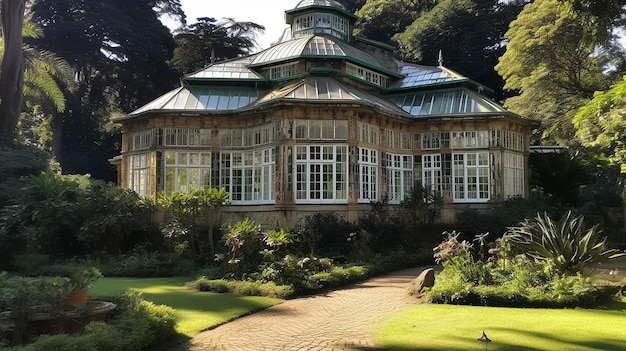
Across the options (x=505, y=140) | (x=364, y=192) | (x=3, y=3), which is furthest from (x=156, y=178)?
(x=505, y=140)

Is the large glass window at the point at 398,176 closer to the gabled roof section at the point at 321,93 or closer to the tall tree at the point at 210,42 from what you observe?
the gabled roof section at the point at 321,93

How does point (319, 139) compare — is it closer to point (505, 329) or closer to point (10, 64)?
point (505, 329)

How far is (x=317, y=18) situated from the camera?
28.3 m

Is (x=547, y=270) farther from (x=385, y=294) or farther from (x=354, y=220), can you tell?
Result: (x=354, y=220)

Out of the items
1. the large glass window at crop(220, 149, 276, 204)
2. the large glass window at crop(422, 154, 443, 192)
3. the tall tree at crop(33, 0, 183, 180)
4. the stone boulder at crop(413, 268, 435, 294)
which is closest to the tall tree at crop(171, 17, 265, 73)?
the tall tree at crop(33, 0, 183, 180)

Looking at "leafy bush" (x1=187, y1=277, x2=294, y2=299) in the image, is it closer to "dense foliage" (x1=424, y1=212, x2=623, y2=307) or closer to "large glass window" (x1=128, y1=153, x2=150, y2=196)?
"dense foliage" (x1=424, y1=212, x2=623, y2=307)

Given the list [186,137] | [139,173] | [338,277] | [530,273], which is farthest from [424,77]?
[530,273]

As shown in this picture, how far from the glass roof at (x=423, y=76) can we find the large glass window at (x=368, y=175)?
20.1 feet

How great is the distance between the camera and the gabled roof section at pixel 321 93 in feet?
64.3

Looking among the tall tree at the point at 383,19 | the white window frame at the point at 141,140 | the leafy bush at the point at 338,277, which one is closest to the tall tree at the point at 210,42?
the tall tree at the point at 383,19

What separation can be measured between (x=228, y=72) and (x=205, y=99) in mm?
2596

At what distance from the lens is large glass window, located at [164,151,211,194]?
852 inches

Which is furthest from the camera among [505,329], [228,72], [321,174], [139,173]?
[228,72]

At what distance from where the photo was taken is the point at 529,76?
1137 inches
